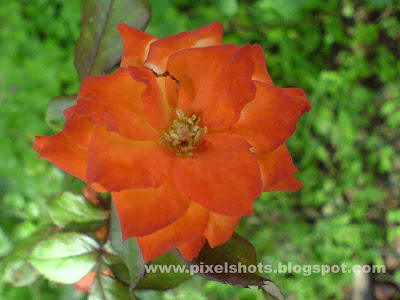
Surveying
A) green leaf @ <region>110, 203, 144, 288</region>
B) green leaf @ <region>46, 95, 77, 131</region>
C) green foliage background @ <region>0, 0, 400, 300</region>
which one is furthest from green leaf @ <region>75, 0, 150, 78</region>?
green foliage background @ <region>0, 0, 400, 300</region>

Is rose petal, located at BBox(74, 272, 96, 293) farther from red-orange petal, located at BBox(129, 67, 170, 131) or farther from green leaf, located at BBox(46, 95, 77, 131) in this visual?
red-orange petal, located at BBox(129, 67, 170, 131)

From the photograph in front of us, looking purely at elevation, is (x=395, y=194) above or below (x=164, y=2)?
below

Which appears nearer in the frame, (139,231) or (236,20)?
(139,231)

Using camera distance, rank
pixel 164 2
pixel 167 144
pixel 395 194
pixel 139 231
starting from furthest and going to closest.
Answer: pixel 395 194
pixel 164 2
pixel 167 144
pixel 139 231

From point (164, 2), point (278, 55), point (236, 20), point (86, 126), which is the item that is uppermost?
point (86, 126)

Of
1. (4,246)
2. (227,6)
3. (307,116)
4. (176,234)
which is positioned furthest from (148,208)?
(307,116)

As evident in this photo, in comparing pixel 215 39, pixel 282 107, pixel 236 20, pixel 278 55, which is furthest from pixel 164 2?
pixel 282 107

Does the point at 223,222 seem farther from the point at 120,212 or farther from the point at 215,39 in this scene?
the point at 215,39
